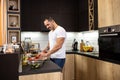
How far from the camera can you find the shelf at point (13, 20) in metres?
4.12

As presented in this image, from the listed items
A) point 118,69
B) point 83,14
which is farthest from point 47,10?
point 118,69

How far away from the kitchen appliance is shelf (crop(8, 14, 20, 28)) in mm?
1992

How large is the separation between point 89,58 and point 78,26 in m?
1.45

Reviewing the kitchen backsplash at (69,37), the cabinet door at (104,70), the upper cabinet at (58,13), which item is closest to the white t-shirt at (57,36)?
the cabinet door at (104,70)

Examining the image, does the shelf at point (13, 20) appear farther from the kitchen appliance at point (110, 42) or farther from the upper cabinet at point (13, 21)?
the kitchen appliance at point (110, 42)

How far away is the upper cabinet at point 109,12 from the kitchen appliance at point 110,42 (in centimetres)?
9

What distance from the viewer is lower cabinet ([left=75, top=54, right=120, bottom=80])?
270 centimetres

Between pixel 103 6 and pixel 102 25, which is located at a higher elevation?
pixel 103 6

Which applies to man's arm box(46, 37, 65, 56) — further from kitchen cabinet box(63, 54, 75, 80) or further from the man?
kitchen cabinet box(63, 54, 75, 80)

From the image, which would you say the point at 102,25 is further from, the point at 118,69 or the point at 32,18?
the point at 32,18

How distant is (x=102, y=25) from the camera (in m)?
3.12

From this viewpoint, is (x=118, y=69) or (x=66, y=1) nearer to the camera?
(x=118, y=69)

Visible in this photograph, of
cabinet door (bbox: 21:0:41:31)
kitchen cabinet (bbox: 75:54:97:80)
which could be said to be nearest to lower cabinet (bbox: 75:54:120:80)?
kitchen cabinet (bbox: 75:54:97:80)

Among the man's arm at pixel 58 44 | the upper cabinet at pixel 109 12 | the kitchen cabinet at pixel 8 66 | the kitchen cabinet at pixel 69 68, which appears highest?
the upper cabinet at pixel 109 12
